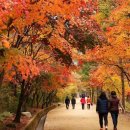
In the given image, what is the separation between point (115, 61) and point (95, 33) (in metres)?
12.3

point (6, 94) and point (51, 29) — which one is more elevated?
point (51, 29)

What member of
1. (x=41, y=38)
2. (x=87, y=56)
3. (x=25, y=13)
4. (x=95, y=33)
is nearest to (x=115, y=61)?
(x=87, y=56)

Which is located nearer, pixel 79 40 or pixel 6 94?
pixel 79 40

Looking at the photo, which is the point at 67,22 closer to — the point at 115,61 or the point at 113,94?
the point at 113,94

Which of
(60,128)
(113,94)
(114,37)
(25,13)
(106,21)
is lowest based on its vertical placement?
(60,128)

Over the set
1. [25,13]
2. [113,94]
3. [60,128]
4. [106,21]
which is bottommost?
[60,128]

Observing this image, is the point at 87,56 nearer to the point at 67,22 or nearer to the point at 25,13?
the point at 67,22

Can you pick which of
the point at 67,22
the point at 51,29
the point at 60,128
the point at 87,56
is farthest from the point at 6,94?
the point at 51,29

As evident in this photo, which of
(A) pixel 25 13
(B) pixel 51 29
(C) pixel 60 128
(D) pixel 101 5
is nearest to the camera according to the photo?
(A) pixel 25 13

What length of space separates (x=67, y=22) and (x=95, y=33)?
1622mm

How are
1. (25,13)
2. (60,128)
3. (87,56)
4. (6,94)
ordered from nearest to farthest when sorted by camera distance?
(25,13)
(60,128)
(6,94)
(87,56)

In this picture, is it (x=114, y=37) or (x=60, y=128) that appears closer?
(x=60, y=128)

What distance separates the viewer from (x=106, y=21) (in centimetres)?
3055

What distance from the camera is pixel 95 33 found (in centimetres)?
1894
